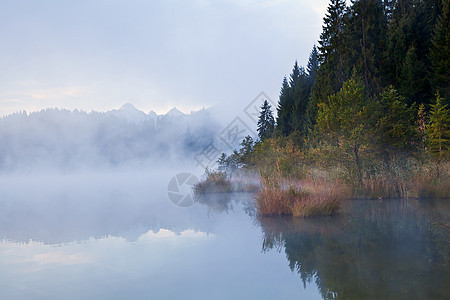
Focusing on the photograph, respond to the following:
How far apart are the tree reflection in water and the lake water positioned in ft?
0.05

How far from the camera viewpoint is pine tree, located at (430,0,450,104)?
23.5m

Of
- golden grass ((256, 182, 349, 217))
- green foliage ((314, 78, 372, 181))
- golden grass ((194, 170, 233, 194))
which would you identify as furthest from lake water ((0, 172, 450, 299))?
golden grass ((194, 170, 233, 194))

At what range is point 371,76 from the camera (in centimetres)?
2867

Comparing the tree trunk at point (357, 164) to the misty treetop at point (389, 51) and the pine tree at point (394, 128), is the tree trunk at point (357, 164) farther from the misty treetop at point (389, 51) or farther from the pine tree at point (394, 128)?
the misty treetop at point (389, 51)

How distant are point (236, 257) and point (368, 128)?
12.3m

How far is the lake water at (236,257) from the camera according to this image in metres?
4.99

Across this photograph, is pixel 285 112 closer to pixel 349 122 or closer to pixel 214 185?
pixel 214 185

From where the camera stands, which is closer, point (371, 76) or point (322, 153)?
point (322, 153)

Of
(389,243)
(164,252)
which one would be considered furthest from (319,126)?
(164,252)

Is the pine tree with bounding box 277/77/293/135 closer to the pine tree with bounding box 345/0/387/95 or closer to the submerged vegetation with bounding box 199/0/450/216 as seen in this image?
the submerged vegetation with bounding box 199/0/450/216

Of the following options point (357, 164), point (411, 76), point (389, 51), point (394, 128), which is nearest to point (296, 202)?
point (357, 164)

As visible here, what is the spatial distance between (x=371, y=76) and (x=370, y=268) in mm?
26150

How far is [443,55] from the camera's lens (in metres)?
23.8

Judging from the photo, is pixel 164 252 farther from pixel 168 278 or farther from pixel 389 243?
pixel 389 243
